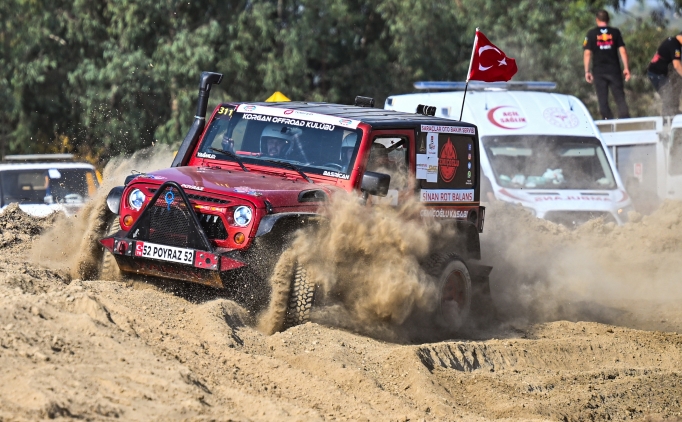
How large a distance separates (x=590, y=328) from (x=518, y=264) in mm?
1718

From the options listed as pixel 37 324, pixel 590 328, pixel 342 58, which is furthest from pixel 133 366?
pixel 342 58

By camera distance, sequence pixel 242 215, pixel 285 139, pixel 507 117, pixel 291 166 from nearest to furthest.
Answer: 1. pixel 242 215
2. pixel 291 166
3. pixel 285 139
4. pixel 507 117

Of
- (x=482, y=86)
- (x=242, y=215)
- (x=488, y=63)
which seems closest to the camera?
(x=242, y=215)

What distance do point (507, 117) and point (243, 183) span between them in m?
8.26

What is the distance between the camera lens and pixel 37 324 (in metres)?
5.72

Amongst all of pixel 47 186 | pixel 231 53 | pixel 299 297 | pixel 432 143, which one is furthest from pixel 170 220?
pixel 231 53

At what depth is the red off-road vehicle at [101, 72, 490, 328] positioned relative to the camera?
24.6 ft

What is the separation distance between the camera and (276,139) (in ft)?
28.8

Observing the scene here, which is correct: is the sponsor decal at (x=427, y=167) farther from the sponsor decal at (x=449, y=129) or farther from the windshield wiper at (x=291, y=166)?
the windshield wiper at (x=291, y=166)

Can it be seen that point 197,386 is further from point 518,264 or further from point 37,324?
point 518,264

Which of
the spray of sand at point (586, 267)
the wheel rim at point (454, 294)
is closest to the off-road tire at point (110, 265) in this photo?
the wheel rim at point (454, 294)

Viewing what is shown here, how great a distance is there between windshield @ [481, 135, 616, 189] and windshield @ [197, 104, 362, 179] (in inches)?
260

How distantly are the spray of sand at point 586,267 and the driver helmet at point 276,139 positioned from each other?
10.6 ft

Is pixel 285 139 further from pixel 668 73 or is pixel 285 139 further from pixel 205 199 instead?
pixel 668 73
